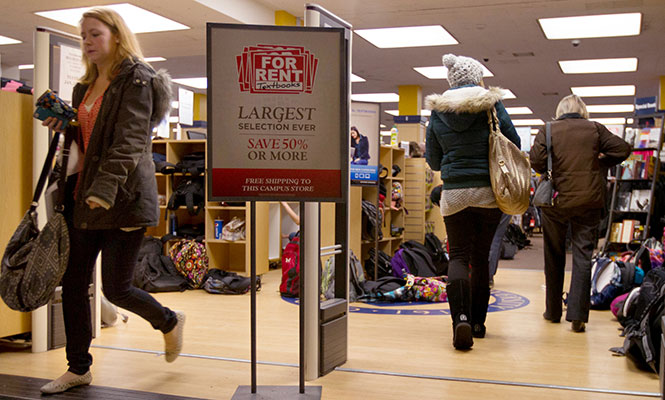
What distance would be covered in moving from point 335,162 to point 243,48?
0.57 meters

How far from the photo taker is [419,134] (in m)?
14.0

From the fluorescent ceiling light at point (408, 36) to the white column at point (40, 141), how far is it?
20.6 ft

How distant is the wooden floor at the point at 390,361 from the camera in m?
2.81

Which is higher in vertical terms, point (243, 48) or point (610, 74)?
point (610, 74)

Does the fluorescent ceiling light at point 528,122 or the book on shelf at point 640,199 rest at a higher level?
the fluorescent ceiling light at point 528,122

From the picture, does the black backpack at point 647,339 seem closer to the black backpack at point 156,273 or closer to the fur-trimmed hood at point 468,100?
the fur-trimmed hood at point 468,100

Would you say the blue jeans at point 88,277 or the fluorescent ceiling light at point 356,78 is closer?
the blue jeans at point 88,277

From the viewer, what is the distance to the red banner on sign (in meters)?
2.47

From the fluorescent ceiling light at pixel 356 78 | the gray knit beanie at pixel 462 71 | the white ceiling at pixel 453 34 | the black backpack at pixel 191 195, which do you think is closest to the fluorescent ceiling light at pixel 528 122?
the white ceiling at pixel 453 34

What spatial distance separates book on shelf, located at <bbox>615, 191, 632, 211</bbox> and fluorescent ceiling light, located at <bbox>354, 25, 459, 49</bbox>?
10.9 feet

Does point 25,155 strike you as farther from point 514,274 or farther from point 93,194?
point 514,274

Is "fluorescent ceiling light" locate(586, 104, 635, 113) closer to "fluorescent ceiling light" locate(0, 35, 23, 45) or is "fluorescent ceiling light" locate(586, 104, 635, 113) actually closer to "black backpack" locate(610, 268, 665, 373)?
"fluorescent ceiling light" locate(0, 35, 23, 45)

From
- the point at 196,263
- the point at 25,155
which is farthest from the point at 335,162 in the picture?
the point at 196,263

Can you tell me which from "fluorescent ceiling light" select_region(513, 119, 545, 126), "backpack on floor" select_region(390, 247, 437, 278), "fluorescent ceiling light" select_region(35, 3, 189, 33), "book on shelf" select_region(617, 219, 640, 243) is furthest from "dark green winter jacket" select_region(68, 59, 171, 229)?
"fluorescent ceiling light" select_region(513, 119, 545, 126)
